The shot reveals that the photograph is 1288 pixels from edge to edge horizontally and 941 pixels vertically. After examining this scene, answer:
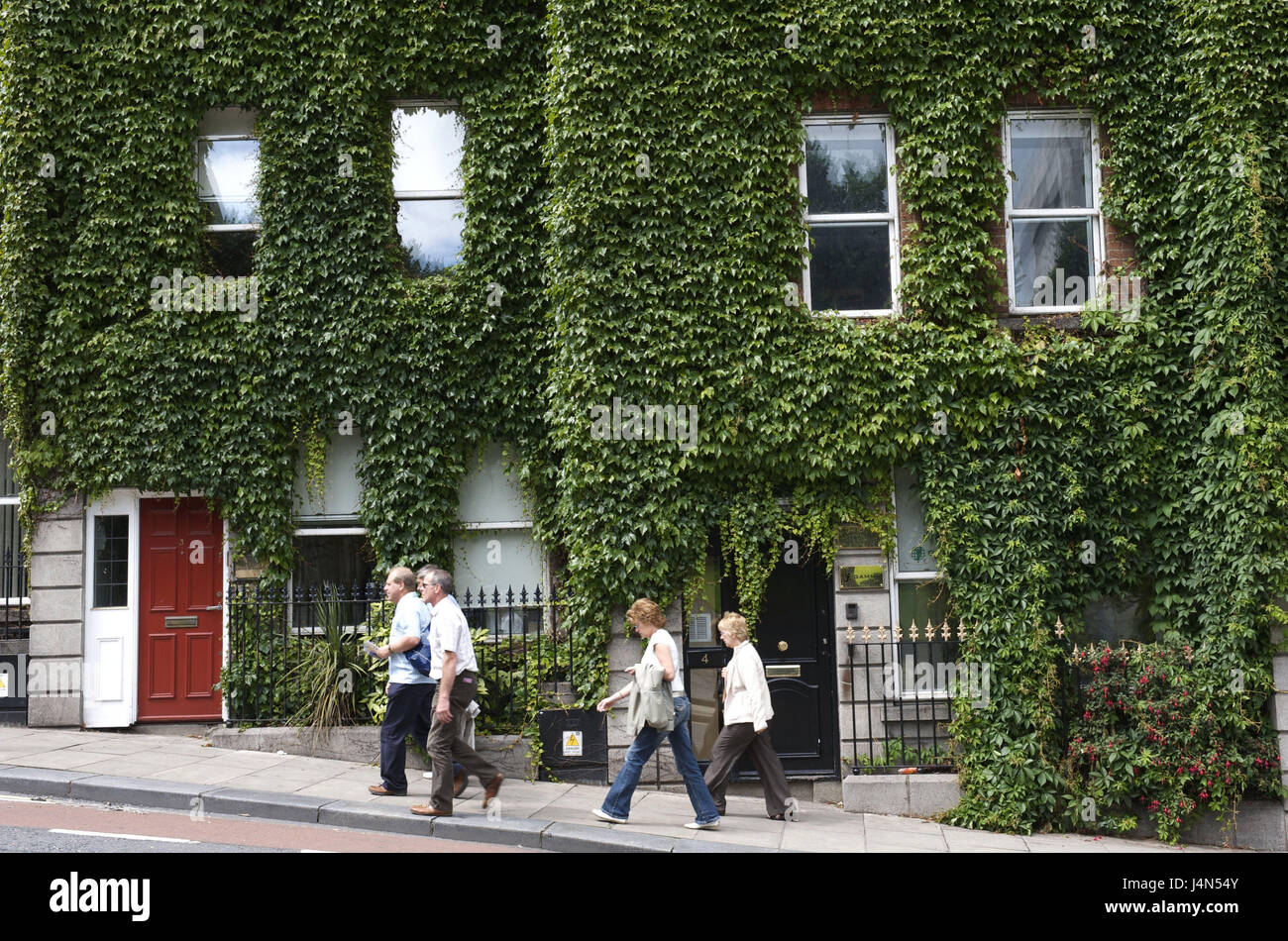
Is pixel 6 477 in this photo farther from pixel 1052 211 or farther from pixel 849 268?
pixel 1052 211

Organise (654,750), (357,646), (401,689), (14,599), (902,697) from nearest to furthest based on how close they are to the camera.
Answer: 1. (654,750)
2. (401,689)
3. (902,697)
4. (357,646)
5. (14,599)

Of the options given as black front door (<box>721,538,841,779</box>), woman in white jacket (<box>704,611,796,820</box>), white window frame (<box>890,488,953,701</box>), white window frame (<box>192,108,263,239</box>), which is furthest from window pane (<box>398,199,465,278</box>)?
white window frame (<box>890,488,953,701</box>)

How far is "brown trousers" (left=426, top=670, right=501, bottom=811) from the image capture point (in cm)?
839

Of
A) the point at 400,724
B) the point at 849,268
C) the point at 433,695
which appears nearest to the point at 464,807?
the point at 400,724

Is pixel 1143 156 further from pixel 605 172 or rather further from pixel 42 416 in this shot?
pixel 42 416

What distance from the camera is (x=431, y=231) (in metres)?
12.2

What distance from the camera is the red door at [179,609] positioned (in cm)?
1169

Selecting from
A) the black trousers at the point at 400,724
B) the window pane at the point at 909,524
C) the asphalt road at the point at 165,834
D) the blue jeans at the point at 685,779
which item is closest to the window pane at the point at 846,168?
the window pane at the point at 909,524

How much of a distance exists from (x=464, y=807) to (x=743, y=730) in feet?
8.34

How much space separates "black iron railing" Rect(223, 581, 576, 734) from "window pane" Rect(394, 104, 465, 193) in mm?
4858

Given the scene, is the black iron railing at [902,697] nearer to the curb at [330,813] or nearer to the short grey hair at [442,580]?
the curb at [330,813]

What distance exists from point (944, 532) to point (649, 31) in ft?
20.2

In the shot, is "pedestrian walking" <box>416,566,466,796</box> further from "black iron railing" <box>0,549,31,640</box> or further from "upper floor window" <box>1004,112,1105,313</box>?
"upper floor window" <box>1004,112,1105,313</box>

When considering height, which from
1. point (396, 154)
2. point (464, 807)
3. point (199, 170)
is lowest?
point (464, 807)
